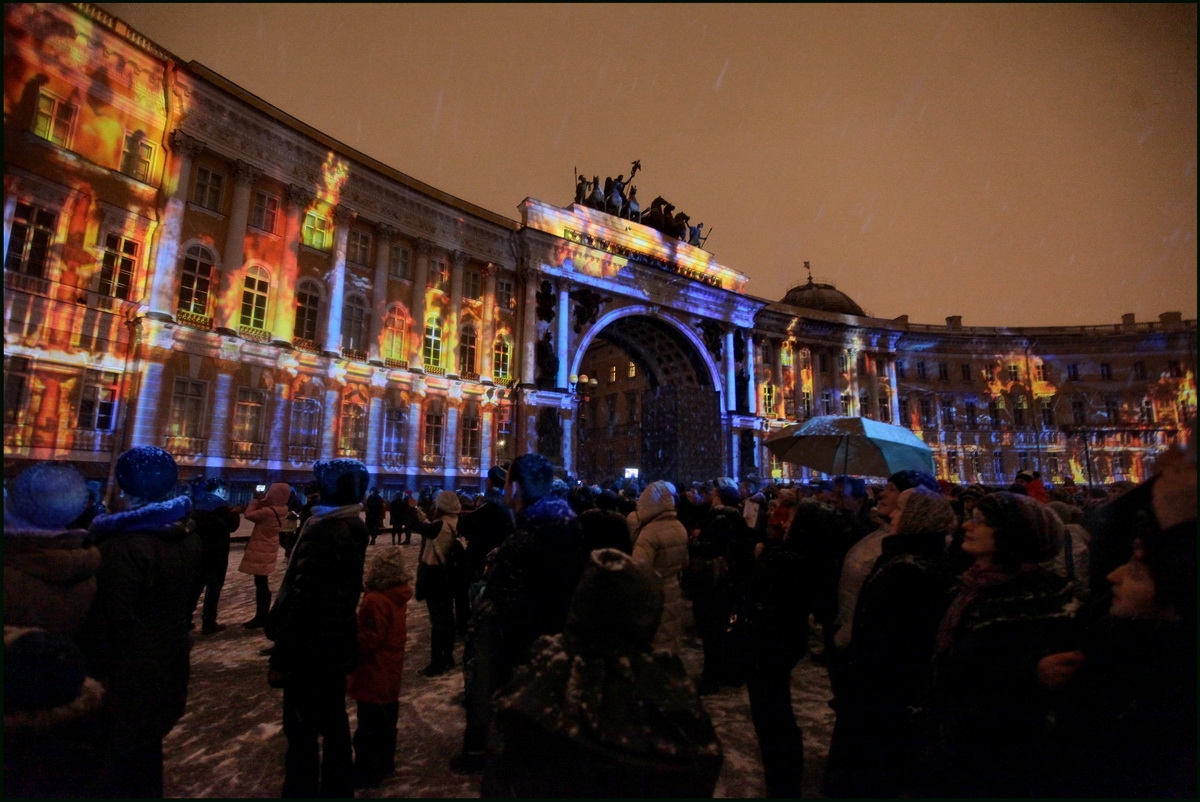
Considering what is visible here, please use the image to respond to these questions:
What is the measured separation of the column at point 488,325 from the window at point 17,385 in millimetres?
13750

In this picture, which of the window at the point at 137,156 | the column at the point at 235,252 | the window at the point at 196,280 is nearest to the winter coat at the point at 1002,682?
the column at the point at 235,252

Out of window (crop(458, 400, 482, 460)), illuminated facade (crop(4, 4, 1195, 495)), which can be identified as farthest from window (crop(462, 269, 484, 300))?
window (crop(458, 400, 482, 460))

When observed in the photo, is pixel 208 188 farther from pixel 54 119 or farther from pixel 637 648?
pixel 637 648

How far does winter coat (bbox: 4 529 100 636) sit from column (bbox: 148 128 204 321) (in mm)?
16992

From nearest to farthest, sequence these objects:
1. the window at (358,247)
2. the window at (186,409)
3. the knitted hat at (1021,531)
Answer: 1. the knitted hat at (1021,531)
2. the window at (186,409)
3. the window at (358,247)

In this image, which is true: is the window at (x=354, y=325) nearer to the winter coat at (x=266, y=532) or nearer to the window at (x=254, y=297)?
the window at (x=254, y=297)

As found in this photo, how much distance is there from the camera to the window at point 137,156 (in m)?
15.4

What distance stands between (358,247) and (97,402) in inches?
390

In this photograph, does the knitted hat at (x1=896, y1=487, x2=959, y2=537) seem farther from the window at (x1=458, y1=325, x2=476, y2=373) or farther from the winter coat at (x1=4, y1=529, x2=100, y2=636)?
the window at (x1=458, y1=325, x2=476, y2=373)

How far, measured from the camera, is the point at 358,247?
21266 mm

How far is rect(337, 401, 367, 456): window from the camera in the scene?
19469mm

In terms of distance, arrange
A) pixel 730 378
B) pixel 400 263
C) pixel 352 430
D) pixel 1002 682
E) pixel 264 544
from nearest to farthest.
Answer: pixel 1002 682
pixel 264 544
pixel 352 430
pixel 400 263
pixel 730 378

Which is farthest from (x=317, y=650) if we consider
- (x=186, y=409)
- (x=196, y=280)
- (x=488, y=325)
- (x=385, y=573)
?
(x=488, y=325)

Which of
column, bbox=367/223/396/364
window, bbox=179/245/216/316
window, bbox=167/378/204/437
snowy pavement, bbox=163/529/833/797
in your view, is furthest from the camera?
column, bbox=367/223/396/364
